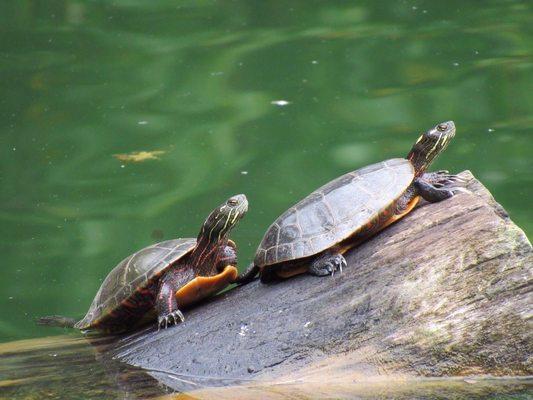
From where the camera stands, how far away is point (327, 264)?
342 cm

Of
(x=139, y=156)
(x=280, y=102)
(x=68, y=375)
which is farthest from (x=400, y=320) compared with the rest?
(x=280, y=102)

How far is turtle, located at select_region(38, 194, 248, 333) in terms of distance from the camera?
3801mm

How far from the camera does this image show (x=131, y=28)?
986 centimetres

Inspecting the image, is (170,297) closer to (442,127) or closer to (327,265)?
(327,265)

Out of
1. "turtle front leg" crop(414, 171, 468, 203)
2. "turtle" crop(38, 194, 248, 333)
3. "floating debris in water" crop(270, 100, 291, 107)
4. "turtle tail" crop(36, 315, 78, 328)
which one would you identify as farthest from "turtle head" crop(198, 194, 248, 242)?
"floating debris in water" crop(270, 100, 291, 107)

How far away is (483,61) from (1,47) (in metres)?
4.93

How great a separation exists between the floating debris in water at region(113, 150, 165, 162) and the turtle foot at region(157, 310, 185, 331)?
390cm

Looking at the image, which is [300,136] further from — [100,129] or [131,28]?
[131,28]

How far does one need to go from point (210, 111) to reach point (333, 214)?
15.6 feet

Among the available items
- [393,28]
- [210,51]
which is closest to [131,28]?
[210,51]

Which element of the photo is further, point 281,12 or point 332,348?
point 281,12

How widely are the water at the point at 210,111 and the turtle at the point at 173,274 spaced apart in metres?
1.40

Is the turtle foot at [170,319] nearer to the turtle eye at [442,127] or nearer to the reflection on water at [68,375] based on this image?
the reflection on water at [68,375]

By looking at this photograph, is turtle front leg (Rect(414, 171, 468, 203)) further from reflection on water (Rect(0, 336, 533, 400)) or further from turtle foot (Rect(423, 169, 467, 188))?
reflection on water (Rect(0, 336, 533, 400))
